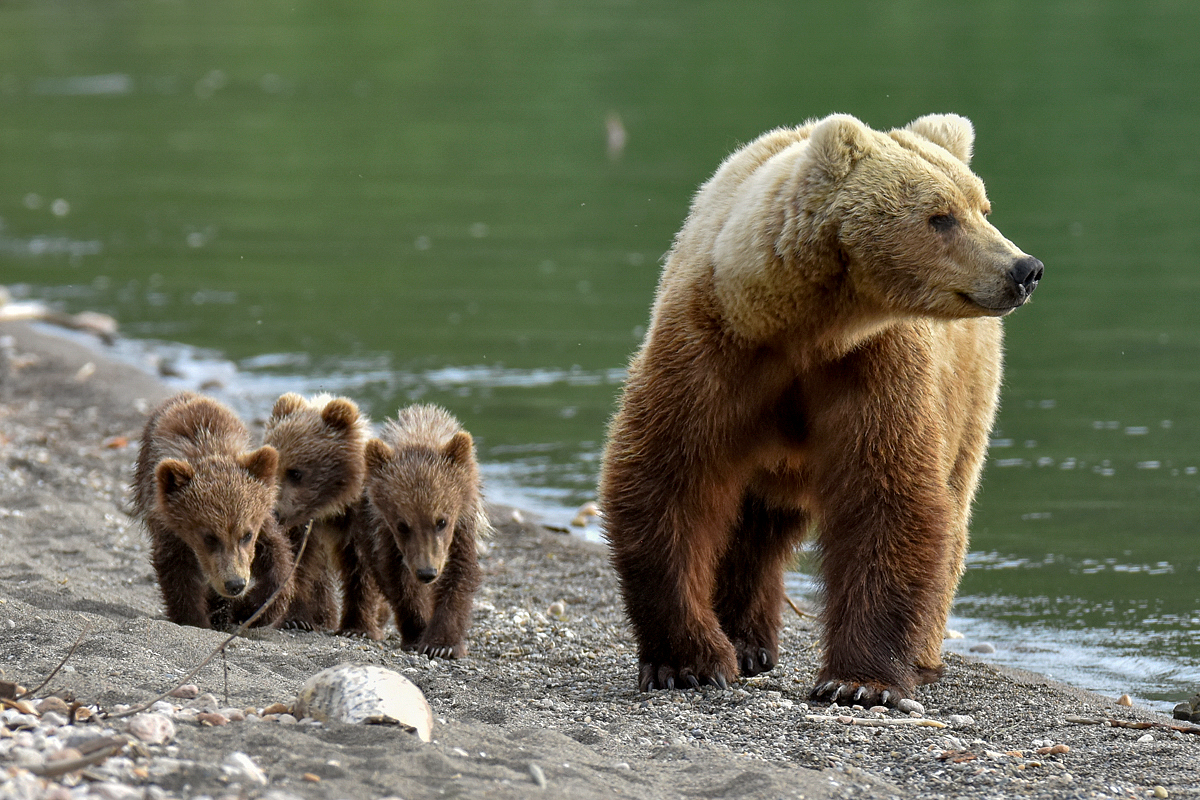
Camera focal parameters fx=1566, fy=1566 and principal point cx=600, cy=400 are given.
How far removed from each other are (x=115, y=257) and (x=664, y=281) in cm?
1312

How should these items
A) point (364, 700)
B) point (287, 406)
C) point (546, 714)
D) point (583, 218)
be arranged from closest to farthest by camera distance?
1. point (364, 700)
2. point (546, 714)
3. point (287, 406)
4. point (583, 218)

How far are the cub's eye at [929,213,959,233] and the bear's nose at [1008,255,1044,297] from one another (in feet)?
0.88

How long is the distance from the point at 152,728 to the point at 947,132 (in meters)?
3.68

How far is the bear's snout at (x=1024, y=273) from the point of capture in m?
5.36

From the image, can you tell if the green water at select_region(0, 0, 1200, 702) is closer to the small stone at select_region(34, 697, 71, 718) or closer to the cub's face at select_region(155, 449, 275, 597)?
the cub's face at select_region(155, 449, 275, 597)

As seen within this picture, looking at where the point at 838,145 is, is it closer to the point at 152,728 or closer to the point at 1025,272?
the point at 1025,272

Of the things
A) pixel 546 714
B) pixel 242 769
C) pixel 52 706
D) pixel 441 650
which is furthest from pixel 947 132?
pixel 52 706

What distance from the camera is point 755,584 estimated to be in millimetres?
6965

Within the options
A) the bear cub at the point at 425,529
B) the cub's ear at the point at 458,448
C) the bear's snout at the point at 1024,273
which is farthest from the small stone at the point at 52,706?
the bear's snout at the point at 1024,273

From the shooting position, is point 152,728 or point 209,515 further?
point 209,515

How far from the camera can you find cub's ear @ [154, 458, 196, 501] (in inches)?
256

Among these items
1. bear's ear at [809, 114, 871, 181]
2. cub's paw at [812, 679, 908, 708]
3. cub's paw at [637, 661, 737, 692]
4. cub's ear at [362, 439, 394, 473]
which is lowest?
cub's paw at [637, 661, 737, 692]

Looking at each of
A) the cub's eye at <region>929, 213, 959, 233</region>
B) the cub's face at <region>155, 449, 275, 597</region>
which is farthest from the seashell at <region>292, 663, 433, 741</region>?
the cub's eye at <region>929, 213, 959, 233</region>

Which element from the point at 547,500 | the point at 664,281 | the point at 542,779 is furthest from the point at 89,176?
the point at 542,779
